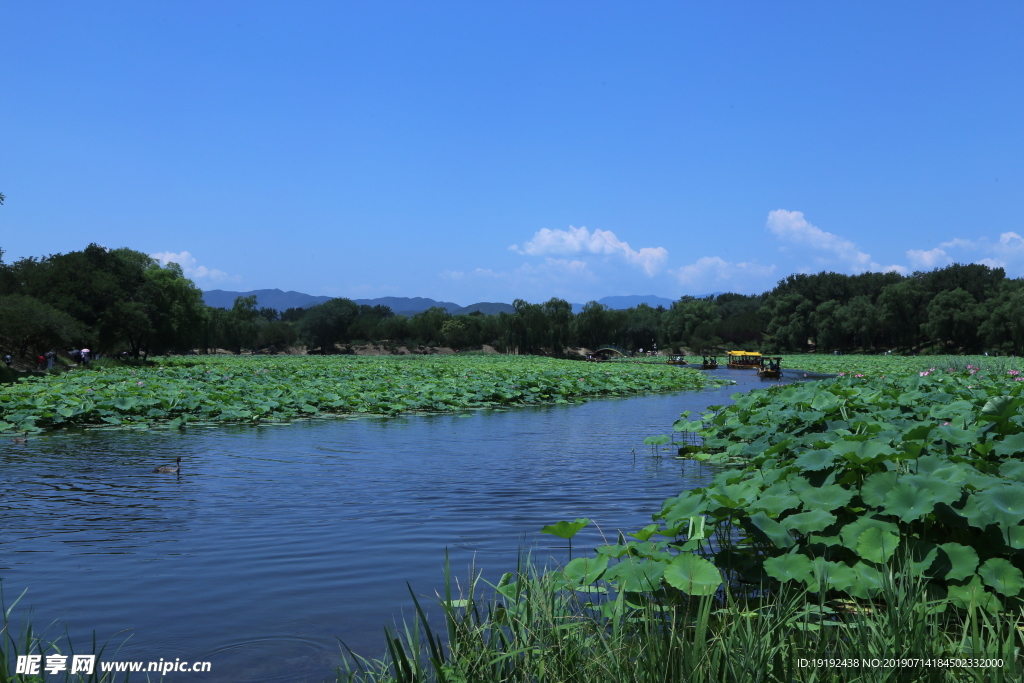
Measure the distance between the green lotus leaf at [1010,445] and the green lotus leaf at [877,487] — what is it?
234 centimetres

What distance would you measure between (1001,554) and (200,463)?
970 cm

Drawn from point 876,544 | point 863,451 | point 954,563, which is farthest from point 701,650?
point 863,451

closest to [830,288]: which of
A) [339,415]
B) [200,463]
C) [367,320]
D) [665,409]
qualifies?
[367,320]

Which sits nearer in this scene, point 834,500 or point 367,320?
point 834,500

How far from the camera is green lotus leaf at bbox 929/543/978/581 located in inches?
158

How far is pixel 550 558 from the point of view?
18.7ft

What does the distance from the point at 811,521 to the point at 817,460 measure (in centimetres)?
156

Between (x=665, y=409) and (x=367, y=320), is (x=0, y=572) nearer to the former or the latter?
(x=665, y=409)

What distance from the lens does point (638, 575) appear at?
4.16 meters

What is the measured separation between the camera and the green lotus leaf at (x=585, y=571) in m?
4.29

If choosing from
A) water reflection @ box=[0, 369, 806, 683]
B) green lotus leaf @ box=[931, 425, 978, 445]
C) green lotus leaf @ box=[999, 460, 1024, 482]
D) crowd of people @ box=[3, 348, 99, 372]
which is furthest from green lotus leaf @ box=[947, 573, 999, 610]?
crowd of people @ box=[3, 348, 99, 372]

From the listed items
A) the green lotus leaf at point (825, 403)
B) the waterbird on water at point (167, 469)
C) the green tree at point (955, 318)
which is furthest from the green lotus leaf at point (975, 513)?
the green tree at point (955, 318)

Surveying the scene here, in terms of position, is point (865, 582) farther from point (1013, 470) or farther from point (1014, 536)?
point (1013, 470)

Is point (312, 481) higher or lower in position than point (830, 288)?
lower
